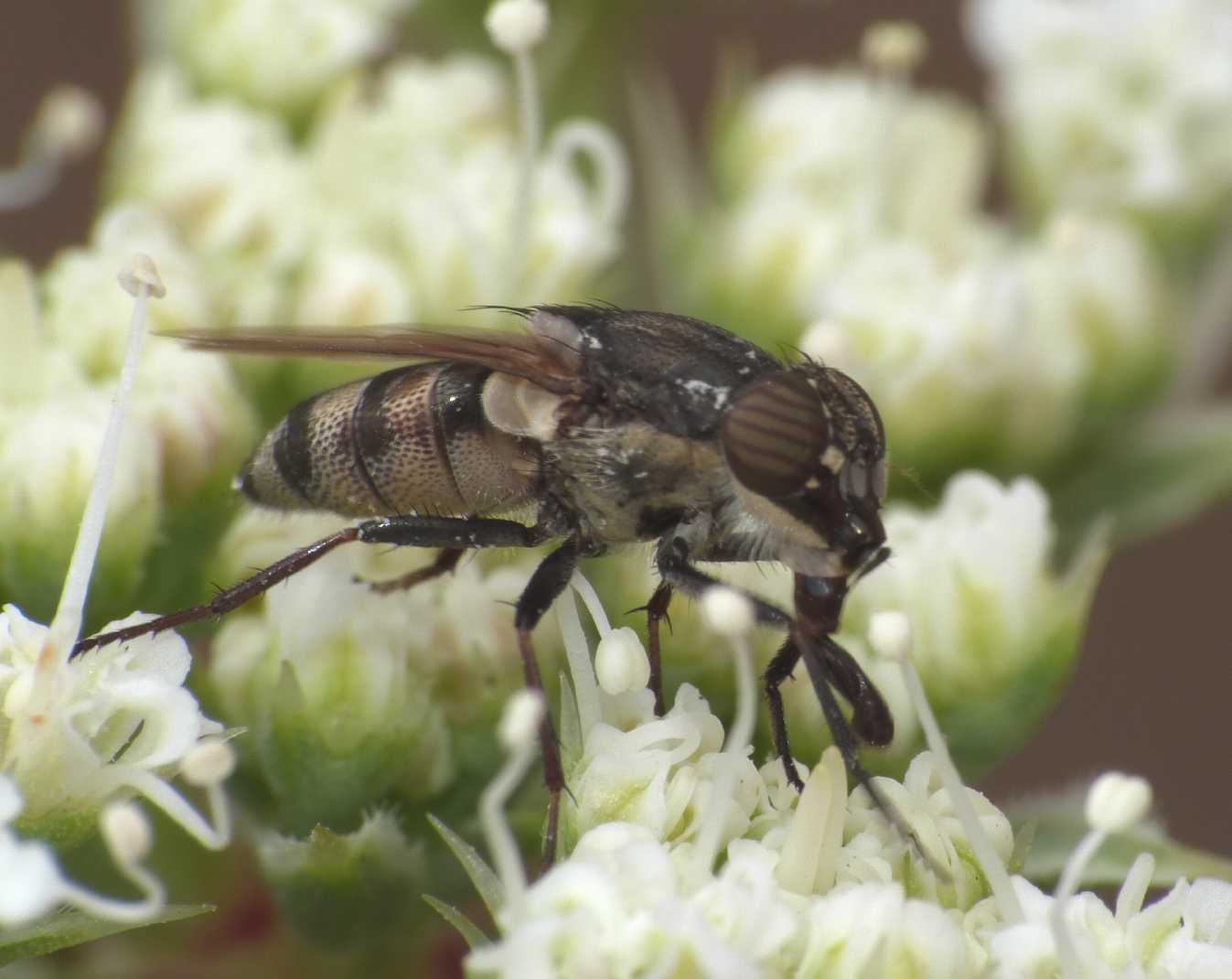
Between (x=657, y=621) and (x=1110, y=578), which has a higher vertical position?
(x=657, y=621)

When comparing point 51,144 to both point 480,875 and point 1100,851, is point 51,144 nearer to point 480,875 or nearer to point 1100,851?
point 480,875

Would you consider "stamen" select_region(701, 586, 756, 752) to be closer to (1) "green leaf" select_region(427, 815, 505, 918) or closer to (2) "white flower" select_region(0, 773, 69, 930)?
(1) "green leaf" select_region(427, 815, 505, 918)

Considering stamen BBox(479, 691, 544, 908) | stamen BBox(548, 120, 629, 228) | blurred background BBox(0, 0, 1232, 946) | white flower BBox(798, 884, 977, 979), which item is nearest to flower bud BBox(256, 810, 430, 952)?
stamen BBox(479, 691, 544, 908)

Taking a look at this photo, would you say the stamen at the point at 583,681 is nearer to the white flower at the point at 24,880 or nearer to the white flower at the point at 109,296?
the white flower at the point at 24,880

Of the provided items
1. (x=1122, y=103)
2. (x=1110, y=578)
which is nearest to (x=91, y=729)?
(x=1122, y=103)

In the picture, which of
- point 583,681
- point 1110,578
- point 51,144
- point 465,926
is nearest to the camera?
point 465,926

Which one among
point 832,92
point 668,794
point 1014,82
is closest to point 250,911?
point 668,794


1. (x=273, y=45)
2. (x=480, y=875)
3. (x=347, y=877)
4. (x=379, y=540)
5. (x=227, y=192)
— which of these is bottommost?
(x=347, y=877)
